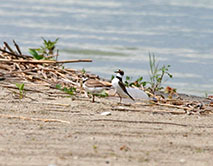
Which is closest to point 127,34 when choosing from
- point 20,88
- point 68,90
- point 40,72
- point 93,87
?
point 40,72

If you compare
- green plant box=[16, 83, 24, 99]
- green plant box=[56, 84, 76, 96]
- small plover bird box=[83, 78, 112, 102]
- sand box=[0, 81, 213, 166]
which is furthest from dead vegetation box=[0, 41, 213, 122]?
green plant box=[16, 83, 24, 99]

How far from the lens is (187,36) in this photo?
1562 centimetres

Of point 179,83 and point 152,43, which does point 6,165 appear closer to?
point 179,83

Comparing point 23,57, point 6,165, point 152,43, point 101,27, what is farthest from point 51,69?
point 101,27

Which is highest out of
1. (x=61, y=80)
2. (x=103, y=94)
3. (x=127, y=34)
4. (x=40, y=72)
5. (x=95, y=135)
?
(x=127, y=34)

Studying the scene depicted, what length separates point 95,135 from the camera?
5.01 m

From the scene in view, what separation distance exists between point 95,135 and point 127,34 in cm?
1159

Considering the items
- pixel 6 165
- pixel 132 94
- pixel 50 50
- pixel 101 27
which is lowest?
pixel 6 165

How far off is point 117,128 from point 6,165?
160 cm

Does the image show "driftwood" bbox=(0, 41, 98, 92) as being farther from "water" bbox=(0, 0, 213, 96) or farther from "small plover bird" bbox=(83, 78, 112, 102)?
"water" bbox=(0, 0, 213, 96)

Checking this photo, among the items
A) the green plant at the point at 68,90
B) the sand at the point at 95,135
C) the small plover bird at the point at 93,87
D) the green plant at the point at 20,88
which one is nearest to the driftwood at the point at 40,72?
the green plant at the point at 68,90

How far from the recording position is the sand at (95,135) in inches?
170

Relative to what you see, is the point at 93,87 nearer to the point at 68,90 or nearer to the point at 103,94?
the point at 103,94

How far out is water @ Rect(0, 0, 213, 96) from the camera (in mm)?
11867
